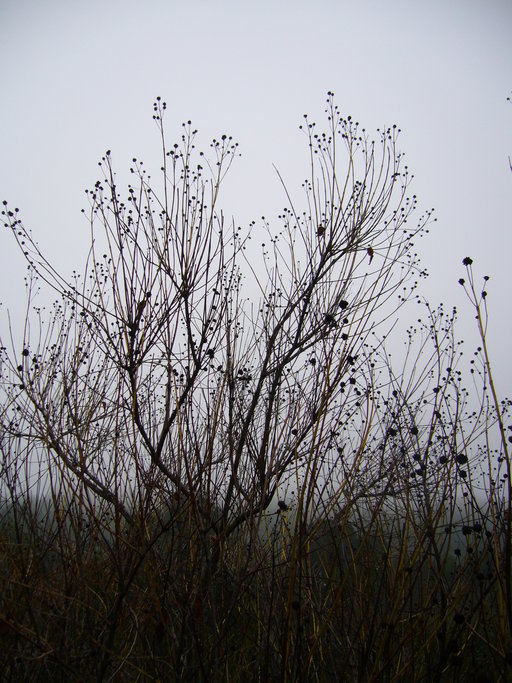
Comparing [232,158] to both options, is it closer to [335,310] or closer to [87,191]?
[87,191]

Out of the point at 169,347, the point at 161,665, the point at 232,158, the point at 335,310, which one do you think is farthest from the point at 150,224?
the point at 161,665

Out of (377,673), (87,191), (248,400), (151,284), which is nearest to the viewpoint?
(377,673)

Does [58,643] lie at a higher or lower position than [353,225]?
lower

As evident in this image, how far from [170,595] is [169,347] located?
5.21ft

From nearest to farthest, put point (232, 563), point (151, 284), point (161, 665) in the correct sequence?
point (161, 665) → point (151, 284) → point (232, 563)

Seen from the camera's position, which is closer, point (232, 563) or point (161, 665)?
point (161, 665)

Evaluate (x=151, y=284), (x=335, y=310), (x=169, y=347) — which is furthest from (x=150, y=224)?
(x=335, y=310)

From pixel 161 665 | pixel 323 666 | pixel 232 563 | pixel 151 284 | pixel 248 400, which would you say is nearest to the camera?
pixel 323 666

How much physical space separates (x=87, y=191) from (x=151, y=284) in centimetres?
102

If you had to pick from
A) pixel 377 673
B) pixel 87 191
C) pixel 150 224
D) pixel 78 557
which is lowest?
pixel 377 673

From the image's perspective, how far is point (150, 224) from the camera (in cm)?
375

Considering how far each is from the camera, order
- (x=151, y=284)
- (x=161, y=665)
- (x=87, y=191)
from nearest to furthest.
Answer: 1. (x=161, y=665)
2. (x=151, y=284)
3. (x=87, y=191)

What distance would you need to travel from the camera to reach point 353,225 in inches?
197

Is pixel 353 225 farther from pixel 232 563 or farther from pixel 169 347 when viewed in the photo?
pixel 232 563
